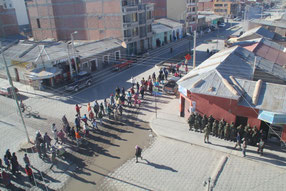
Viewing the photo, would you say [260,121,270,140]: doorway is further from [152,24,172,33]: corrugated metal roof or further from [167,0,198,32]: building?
[167,0,198,32]: building

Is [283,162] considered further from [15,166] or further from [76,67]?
[76,67]

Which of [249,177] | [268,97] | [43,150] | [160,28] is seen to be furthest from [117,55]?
Result: [249,177]

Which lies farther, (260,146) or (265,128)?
(265,128)

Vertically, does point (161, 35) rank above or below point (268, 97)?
below

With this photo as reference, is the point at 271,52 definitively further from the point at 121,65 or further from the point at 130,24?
the point at 130,24

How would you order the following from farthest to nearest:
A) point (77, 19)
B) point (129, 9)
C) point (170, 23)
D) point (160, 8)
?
1. point (160, 8)
2. point (170, 23)
3. point (77, 19)
4. point (129, 9)

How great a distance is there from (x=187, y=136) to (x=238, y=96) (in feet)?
14.7

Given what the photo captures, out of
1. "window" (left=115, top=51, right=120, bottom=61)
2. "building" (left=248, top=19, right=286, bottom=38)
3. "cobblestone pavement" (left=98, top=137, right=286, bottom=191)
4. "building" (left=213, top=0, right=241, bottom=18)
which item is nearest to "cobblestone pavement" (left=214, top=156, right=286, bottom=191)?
"cobblestone pavement" (left=98, top=137, right=286, bottom=191)

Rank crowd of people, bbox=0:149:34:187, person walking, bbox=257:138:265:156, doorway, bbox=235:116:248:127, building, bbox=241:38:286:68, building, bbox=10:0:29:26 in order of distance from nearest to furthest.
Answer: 1. crowd of people, bbox=0:149:34:187
2. person walking, bbox=257:138:265:156
3. doorway, bbox=235:116:248:127
4. building, bbox=241:38:286:68
5. building, bbox=10:0:29:26

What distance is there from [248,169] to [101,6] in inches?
1437

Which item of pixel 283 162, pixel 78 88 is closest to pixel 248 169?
pixel 283 162

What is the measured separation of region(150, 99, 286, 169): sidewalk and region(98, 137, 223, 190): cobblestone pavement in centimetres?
68

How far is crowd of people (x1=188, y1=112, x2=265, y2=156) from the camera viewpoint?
15078 mm

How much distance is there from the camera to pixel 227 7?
9619 centimetres
